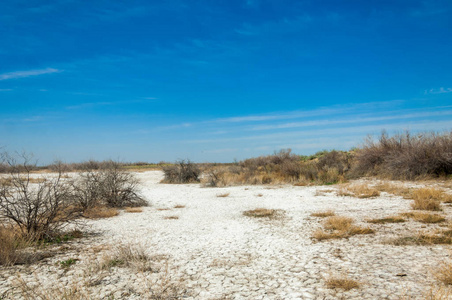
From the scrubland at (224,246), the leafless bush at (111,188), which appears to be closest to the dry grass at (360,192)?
the scrubland at (224,246)

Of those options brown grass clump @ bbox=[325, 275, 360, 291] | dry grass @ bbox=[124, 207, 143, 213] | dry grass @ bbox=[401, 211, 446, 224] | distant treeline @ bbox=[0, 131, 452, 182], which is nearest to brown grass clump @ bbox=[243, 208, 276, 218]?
dry grass @ bbox=[401, 211, 446, 224]

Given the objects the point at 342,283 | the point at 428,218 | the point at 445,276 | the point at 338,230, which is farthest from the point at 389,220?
the point at 342,283

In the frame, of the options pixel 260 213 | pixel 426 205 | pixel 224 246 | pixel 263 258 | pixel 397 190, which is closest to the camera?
pixel 263 258

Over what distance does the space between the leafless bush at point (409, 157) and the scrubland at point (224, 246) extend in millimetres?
2643

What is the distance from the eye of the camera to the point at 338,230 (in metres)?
7.08

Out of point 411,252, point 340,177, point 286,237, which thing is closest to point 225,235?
point 286,237

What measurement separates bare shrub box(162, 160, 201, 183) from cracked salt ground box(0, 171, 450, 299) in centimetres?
1332

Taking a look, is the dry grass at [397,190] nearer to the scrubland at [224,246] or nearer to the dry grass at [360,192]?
the scrubland at [224,246]

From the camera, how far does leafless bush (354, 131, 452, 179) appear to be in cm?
1532

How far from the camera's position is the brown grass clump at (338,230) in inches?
259

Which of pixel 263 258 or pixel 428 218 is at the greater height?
pixel 428 218

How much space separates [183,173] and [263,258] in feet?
60.2

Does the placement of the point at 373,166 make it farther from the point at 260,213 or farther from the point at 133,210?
the point at 133,210

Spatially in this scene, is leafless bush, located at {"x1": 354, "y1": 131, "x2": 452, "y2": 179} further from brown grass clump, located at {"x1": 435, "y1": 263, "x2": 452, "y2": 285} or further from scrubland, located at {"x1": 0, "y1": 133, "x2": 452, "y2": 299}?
brown grass clump, located at {"x1": 435, "y1": 263, "x2": 452, "y2": 285}
